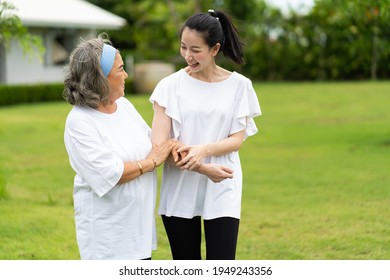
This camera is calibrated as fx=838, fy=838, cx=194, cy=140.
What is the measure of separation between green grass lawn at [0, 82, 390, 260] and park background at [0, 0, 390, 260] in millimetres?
14

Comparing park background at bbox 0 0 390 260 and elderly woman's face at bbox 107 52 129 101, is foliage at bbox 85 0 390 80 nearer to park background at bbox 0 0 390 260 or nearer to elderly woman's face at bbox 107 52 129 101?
park background at bbox 0 0 390 260

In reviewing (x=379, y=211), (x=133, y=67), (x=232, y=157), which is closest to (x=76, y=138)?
(x=232, y=157)

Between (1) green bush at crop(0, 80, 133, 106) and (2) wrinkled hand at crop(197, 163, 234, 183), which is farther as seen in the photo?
(1) green bush at crop(0, 80, 133, 106)

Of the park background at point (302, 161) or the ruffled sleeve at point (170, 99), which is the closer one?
the ruffled sleeve at point (170, 99)

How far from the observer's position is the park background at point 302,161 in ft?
22.7

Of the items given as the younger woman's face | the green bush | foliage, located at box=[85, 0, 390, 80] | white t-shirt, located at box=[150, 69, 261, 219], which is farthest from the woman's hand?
foliage, located at box=[85, 0, 390, 80]

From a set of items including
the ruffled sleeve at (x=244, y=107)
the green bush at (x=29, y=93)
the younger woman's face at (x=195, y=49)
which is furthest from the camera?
the green bush at (x=29, y=93)

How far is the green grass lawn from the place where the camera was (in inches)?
266

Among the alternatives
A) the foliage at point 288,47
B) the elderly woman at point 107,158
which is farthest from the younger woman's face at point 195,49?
the foliage at point 288,47

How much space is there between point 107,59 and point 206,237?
1.01 meters

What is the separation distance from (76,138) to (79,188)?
266mm

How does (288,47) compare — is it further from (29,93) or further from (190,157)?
(190,157)

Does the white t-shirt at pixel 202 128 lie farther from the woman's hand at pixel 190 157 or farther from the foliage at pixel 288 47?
the foliage at pixel 288 47

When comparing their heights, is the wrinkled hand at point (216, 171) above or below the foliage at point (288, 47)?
above
